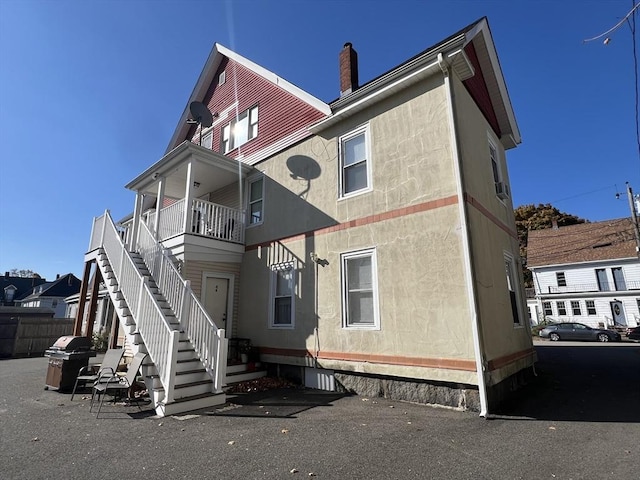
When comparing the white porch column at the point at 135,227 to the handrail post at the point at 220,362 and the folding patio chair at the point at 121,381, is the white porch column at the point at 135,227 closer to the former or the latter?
the folding patio chair at the point at 121,381

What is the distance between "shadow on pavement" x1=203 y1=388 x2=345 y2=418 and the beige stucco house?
424mm

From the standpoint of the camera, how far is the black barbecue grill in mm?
8195

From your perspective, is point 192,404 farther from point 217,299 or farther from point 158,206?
point 158,206

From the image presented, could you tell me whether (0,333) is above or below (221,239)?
below

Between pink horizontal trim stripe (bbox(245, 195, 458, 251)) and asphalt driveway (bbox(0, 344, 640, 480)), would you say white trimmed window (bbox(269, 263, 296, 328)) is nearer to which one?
pink horizontal trim stripe (bbox(245, 195, 458, 251))

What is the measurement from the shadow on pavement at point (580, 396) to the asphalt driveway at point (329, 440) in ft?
0.15

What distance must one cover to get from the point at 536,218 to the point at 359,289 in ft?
170

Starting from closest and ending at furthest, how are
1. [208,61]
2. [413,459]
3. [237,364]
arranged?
[413,459], [237,364], [208,61]

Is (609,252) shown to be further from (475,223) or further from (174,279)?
(174,279)

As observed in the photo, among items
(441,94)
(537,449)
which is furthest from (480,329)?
(441,94)

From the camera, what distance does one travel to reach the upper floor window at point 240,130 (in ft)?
41.5

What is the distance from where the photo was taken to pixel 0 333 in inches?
672

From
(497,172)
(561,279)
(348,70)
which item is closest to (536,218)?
(561,279)

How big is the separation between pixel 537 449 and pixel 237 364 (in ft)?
23.2
